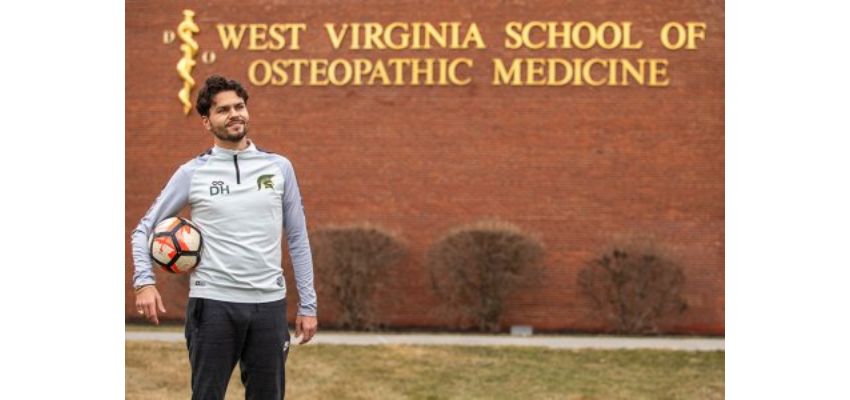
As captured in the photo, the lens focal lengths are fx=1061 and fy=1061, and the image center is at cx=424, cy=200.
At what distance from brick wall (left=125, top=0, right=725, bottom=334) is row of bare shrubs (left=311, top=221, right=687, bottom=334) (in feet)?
0.76

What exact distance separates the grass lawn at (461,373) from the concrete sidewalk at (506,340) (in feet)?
1.66

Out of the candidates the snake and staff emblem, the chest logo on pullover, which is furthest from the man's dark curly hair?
the snake and staff emblem

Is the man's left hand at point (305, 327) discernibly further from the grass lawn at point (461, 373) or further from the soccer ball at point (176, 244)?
the grass lawn at point (461, 373)

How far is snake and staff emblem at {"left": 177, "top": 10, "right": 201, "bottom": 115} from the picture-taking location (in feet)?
45.0

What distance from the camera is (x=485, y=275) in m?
13.0

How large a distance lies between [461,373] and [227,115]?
5.66 meters

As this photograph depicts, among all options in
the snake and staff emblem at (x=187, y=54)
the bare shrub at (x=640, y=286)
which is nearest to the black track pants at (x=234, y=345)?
the bare shrub at (x=640, y=286)

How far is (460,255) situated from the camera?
13.1 m

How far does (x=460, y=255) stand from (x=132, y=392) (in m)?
5.28

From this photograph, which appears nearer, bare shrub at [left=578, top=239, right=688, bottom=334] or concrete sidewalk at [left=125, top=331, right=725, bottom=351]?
concrete sidewalk at [left=125, top=331, right=725, bottom=351]

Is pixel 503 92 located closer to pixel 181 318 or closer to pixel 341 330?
pixel 341 330

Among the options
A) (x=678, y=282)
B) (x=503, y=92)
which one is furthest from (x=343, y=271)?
(x=678, y=282)

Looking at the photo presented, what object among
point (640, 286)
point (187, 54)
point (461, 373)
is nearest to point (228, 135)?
point (461, 373)

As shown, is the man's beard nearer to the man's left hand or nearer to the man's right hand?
the man's right hand
